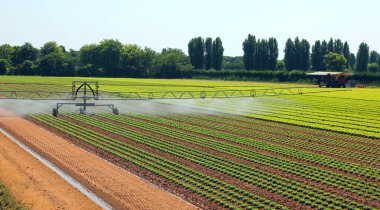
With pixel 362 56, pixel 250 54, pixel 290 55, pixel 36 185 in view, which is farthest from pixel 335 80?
pixel 36 185

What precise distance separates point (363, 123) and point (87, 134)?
23706mm

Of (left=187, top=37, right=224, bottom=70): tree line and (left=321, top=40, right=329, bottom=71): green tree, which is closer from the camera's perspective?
(left=321, top=40, right=329, bottom=71): green tree

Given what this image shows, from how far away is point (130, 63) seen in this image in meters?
166

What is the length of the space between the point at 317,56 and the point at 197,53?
→ 150ft

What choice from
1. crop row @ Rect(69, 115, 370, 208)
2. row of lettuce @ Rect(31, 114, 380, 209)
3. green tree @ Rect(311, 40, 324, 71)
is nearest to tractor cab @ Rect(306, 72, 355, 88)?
green tree @ Rect(311, 40, 324, 71)

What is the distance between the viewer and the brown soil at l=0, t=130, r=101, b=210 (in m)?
15.4

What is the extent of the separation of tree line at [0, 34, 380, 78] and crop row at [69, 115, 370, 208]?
398ft

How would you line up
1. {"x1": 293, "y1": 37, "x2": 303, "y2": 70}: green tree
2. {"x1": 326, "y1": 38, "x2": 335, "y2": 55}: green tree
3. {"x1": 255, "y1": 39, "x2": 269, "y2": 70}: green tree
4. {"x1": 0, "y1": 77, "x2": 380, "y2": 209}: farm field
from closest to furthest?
{"x1": 0, "y1": 77, "x2": 380, "y2": 209}: farm field < {"x1": 293, "y1": 37, "x2": 303, "y2": 70}: green tree < {"x1": 326, "y1": 38, "x2": 335, "y2": 55}: green tree < {"x1": 255, "y1": 39, "x2": 269, "y2": 70}: green tree

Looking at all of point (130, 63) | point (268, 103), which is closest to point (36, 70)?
point (130, 63)

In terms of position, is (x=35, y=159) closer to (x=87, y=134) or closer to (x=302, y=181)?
(x=87, y=134)

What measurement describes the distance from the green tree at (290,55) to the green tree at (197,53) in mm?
33749

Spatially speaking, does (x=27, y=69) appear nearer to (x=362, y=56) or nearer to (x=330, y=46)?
(x=330, y=46)

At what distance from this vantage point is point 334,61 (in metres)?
140

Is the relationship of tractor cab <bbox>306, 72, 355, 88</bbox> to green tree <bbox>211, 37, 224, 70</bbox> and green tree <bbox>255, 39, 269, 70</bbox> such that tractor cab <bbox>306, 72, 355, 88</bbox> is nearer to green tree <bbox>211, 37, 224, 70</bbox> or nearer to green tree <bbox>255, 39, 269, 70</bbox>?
green tree <bbox>255, 39, 269, 70</bbox>
